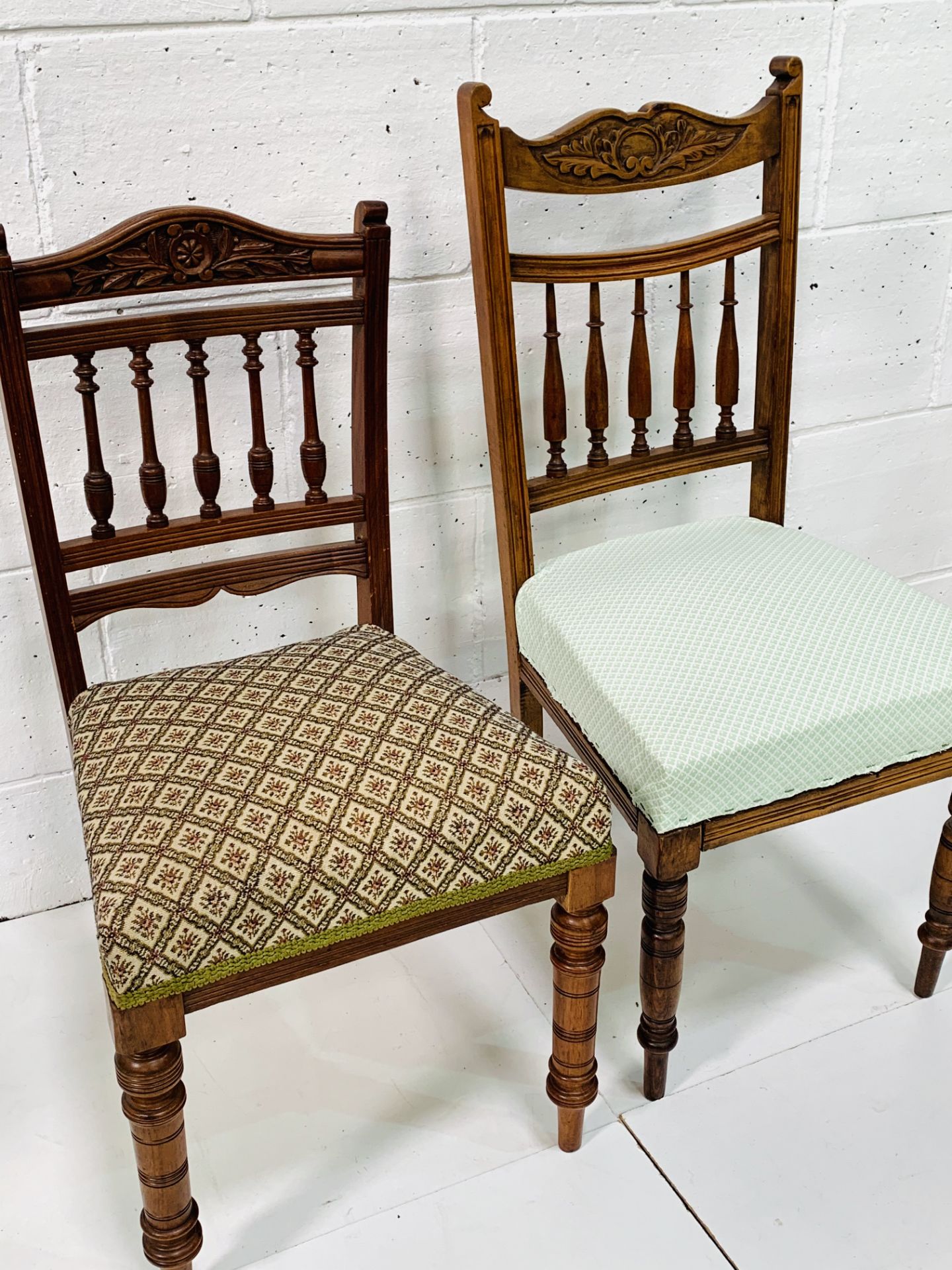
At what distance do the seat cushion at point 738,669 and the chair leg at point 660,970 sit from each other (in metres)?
0.10

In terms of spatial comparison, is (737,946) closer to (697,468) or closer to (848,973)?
(848,973)

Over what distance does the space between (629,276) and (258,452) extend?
49 centimetres

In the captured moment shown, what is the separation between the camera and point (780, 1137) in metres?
1.34

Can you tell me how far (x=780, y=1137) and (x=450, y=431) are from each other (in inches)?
39.0

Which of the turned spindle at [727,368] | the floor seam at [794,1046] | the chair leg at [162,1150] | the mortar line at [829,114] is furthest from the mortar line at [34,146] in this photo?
the floor seam at [794,1046]

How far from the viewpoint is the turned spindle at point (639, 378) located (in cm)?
145

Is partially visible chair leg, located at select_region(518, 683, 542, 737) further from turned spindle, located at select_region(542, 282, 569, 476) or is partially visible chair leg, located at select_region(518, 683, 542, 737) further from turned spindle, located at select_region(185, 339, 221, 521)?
turned spindle, located at select_region(185, 339, 221, 521)

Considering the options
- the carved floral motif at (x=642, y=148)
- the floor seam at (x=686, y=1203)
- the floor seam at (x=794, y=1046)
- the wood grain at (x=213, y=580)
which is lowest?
the floor seam at (x=794, y=1046)

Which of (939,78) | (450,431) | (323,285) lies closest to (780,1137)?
(450,431)

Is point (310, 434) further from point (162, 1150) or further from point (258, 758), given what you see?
point (162, 1150)

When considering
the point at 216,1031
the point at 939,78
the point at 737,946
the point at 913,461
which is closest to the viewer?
the point at 216,1031

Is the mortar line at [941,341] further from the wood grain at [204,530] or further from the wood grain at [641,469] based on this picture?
the wood grain at [204,530]

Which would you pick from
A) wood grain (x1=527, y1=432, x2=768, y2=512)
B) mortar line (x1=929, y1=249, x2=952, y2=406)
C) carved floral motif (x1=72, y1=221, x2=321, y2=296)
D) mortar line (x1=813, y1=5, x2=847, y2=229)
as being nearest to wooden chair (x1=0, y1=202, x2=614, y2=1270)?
carved floral motif (x1=72, y1=221, x2=321, y2=296)

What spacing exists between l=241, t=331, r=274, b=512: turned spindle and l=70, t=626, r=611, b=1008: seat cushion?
0.24m
